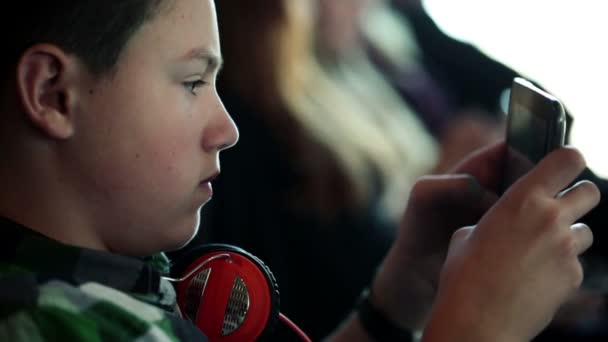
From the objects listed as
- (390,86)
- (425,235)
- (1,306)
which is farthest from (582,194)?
(390,86)

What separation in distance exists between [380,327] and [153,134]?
19.0 inches

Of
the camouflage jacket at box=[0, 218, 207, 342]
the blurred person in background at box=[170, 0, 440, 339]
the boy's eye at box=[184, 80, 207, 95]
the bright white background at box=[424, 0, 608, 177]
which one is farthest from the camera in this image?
the blurred person in background at box=[170, 0, 440, 339]

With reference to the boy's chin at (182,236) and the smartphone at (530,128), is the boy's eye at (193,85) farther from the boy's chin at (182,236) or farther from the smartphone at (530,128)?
the smartphone at (530,128)

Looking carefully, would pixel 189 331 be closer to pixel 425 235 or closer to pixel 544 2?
pixel 425 235

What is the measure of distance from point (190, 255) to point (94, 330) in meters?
0.26

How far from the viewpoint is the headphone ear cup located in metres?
0.76

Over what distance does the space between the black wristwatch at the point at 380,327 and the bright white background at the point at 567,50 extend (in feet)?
1.32

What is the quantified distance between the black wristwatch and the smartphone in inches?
9.3

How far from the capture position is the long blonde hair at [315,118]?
1.41m

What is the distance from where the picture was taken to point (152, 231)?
2.23 ft

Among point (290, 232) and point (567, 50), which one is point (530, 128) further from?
point (290, 232)

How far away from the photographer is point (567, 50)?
122cm

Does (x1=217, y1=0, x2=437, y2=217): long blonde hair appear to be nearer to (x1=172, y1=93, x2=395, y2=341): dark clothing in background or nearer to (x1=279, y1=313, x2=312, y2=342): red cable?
(x1=172, y1=93, x2=395, y2=341): dark clothing in background

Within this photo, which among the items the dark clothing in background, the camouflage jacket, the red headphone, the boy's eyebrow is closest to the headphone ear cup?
the red headphone
